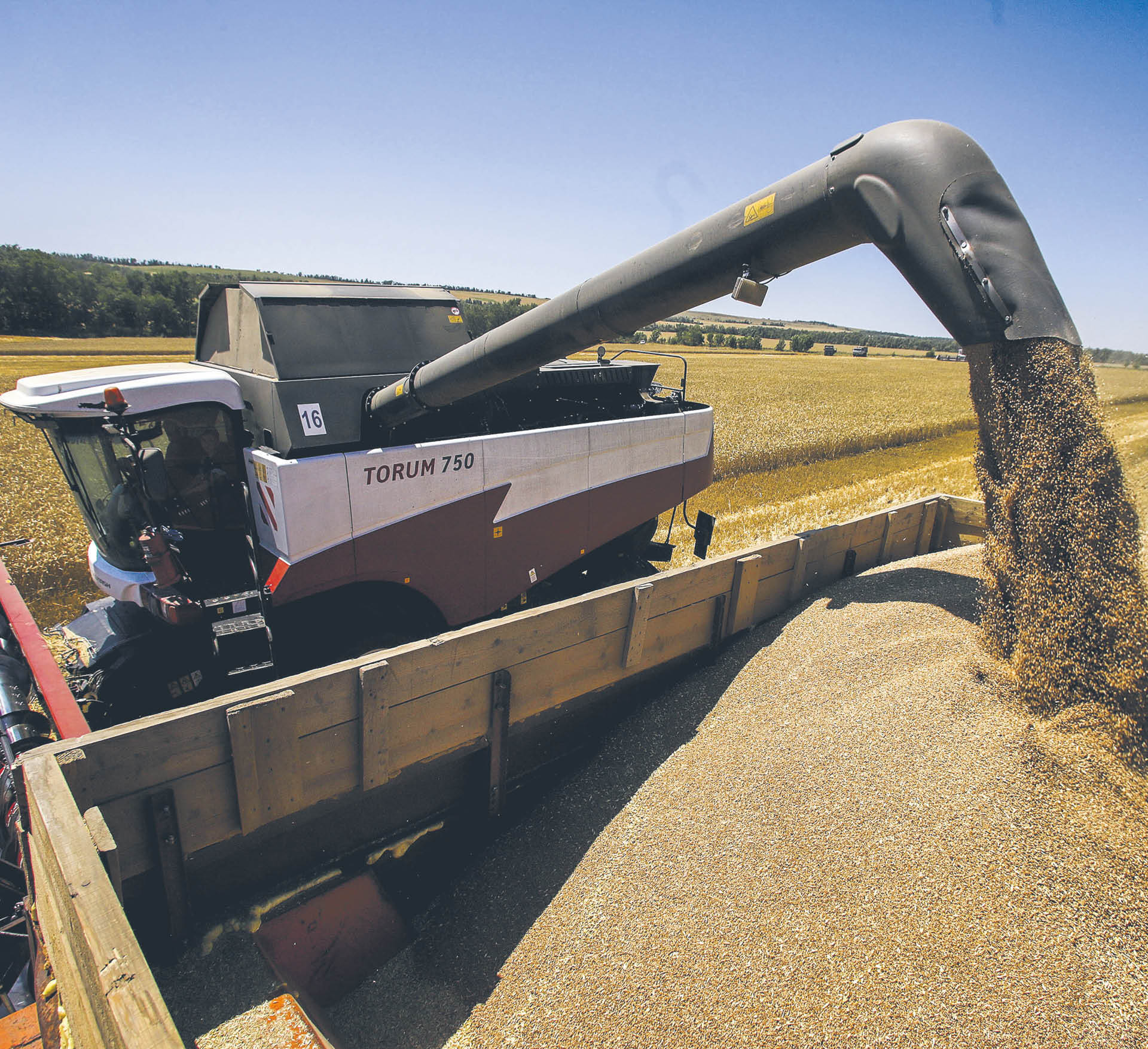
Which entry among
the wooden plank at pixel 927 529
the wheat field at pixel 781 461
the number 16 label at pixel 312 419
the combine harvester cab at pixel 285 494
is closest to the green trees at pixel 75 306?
the wheat field at pixel 781 461

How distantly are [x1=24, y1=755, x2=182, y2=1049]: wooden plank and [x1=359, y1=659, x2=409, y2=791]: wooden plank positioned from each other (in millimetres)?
972

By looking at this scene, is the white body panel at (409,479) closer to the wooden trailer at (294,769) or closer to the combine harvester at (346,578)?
the combine harvester at (346,578)

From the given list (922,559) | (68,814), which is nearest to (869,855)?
(68,814)

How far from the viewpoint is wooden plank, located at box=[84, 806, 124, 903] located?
1.95 m

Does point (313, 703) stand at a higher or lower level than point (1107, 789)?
higher

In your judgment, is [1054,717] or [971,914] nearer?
[971,914]

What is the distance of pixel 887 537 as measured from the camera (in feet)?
18.1

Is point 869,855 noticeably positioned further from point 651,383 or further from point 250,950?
point 651,383

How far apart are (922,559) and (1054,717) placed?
241 centimetres

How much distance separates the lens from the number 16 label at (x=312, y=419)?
12.7ft

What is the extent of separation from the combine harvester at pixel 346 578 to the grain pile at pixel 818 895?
472 mm

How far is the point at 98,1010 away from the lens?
1.59m

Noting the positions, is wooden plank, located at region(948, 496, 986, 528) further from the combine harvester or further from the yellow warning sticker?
the yellow warning sticker

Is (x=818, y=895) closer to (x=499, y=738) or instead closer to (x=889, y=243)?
(x=499, y=738)
